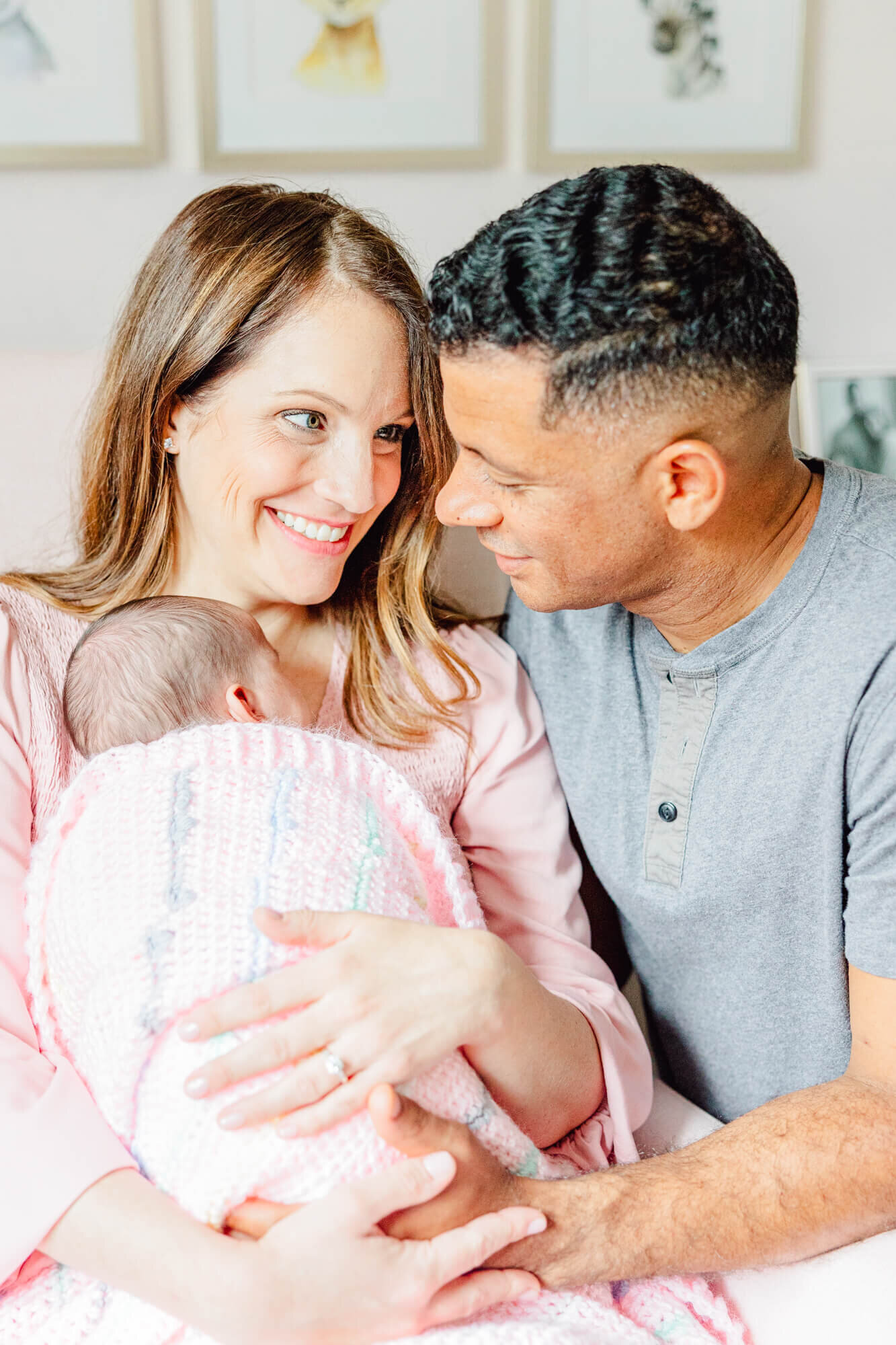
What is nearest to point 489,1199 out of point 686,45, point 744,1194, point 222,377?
point 744,1194

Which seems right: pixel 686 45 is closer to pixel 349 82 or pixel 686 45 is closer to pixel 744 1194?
pixel 349 82

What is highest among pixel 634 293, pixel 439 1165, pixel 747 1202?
pixel 634 293

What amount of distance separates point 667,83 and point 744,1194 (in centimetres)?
196

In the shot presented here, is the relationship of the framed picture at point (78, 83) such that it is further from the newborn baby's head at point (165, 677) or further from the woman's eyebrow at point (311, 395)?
the newborn baby's head at point (165, 677)

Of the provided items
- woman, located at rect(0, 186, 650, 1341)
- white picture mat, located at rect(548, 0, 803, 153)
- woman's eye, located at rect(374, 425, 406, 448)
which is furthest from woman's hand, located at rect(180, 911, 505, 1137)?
white picture mat, located at rect(548, 0, 803, 153)

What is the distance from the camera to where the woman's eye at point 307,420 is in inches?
58.4

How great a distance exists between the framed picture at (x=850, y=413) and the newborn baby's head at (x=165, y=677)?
1457 mm

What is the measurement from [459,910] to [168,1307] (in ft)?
1.56

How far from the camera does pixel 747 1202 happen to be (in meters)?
1.22

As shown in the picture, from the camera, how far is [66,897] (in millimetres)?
1175

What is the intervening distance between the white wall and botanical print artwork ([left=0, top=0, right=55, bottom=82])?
16cm

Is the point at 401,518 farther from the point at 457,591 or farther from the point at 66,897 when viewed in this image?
the point at 66,897

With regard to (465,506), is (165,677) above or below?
below

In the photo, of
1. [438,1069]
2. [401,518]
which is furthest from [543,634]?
[438,1069]
